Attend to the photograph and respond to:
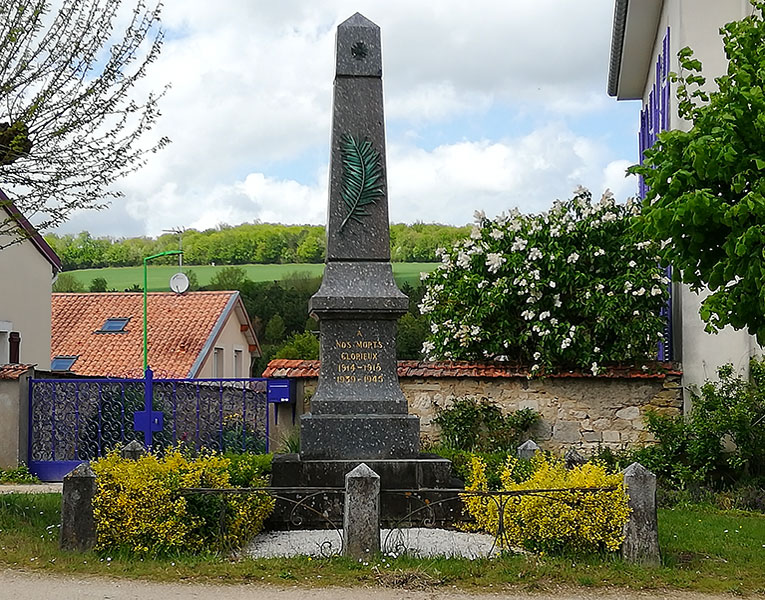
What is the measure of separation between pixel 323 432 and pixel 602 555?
313cm

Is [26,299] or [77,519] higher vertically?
[26,299]

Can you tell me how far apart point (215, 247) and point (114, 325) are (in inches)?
532

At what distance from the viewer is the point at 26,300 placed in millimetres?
23062

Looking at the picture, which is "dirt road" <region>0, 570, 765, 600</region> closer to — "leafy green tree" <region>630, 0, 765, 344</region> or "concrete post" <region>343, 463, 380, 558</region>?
"concrete post" <region>343, 463, 380, 558</region>

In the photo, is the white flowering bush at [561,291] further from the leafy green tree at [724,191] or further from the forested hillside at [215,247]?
the forested hillside at [215,247]

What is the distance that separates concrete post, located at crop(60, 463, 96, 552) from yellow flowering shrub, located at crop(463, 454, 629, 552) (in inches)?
128

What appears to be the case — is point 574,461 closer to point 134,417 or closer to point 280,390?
point 280,390

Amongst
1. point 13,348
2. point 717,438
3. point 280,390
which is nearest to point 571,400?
point 717,438

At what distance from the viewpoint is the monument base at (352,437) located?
9875 mm

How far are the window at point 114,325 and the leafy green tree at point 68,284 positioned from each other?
14.3m

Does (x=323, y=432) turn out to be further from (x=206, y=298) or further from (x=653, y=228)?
(x=206, y=298)

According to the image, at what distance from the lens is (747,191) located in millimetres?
8984

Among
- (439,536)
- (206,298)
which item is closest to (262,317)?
(206,298)

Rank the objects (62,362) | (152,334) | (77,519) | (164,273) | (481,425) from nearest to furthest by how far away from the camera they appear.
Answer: (77,519), (481,425), (62,362), (152,334), (164,273)
